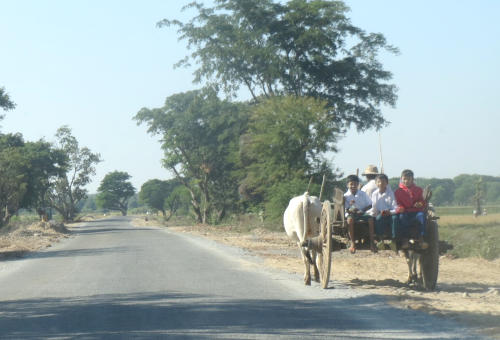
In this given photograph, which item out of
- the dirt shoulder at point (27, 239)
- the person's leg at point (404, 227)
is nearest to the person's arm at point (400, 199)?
the person's leg at point (404, 227)

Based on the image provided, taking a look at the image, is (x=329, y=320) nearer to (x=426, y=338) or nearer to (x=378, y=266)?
(x=426, y=338)

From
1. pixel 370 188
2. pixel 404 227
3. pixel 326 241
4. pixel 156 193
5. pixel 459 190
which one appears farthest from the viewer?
pixel 156 193

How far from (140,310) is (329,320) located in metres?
2.59

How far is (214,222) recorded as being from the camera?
2181 inches

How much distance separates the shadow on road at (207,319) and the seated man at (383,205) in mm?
1354

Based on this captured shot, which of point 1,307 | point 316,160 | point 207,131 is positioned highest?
point 207,131

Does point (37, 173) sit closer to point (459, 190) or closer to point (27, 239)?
point (27, 239)

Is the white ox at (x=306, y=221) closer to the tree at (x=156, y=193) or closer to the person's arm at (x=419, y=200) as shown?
the person's arm at (x=419, y=200)

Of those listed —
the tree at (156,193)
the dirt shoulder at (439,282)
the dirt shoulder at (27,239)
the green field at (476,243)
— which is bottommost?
the dirt shoulder at (27,239)

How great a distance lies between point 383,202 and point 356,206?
47 centimetres

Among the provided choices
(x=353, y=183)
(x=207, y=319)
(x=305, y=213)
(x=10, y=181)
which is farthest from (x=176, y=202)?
(x=207, y=319)

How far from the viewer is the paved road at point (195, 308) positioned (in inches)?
300

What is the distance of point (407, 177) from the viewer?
11.1 m

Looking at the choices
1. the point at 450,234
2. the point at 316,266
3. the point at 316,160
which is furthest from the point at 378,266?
the point at 316,160
